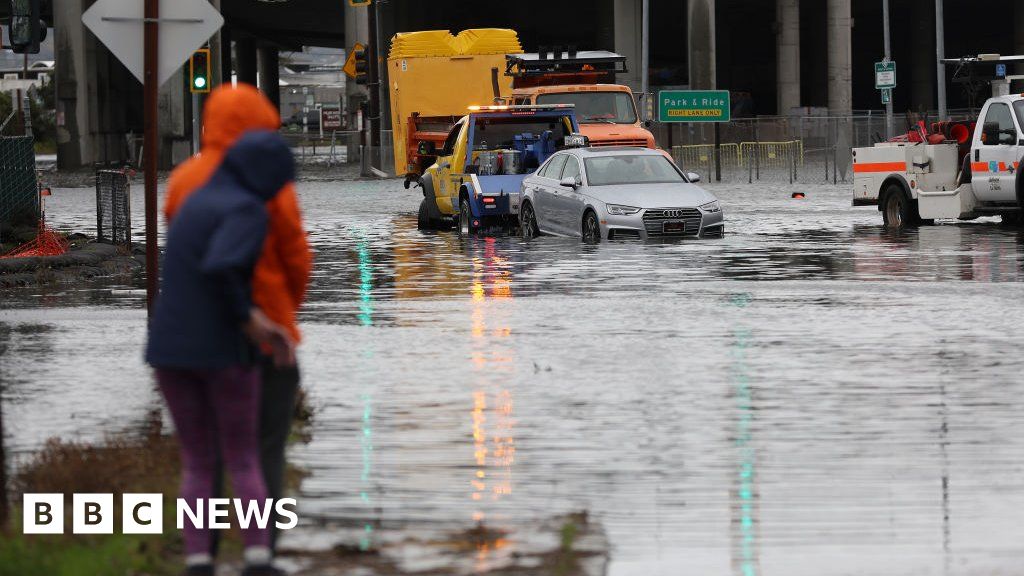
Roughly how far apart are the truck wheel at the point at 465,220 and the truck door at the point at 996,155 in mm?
7568

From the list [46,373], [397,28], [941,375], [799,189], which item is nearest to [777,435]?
[941,375]

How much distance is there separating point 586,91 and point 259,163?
29.7 metres

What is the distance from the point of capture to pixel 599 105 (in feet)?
117

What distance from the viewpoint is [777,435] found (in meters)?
9.99

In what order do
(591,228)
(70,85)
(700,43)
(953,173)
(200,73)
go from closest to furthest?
(591,228) → (953,173) → (200,73) → (700,43) → (70,85)

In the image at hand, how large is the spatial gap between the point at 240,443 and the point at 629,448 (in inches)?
144

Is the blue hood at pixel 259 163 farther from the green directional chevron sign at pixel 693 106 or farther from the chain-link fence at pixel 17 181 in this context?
the green directional chevron sign at pixel 693 106

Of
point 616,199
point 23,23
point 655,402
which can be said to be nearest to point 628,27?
point 616,199

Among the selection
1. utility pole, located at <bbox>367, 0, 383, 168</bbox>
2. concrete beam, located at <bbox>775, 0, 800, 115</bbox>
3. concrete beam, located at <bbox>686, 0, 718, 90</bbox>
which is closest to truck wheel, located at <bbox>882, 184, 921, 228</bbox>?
utility pole, located at <bbox>367, 0, 383, 168</bbox>

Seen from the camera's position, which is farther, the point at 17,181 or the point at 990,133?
the point at 990,133

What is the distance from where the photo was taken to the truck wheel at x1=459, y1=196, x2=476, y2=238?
29844 millimetres

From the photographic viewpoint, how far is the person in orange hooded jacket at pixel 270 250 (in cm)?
626

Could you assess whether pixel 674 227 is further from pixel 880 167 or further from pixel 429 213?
pixel 429 213

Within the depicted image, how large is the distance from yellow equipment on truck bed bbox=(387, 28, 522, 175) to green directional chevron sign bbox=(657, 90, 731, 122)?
12.4 metres
